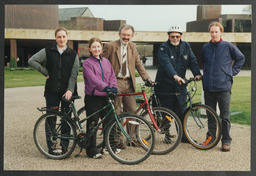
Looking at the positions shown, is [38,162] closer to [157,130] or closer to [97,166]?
[97,166]

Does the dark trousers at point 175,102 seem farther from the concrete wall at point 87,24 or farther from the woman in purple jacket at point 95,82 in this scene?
the concrete wall at point 87,24

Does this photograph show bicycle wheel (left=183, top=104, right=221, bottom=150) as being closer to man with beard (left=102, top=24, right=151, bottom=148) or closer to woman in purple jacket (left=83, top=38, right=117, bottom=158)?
man with beard (left=102, top=24, right=151, bottom=148)

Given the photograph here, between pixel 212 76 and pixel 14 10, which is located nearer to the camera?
pixel 212 76

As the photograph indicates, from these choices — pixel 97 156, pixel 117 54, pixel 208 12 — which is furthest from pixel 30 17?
pixel 97 156

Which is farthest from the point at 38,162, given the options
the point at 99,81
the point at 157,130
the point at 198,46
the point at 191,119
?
the point at 198,46

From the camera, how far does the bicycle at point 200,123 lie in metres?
4.57

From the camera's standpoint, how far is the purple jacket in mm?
4001

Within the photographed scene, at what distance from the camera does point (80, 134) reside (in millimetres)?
4160

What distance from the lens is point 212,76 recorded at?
4535 mm

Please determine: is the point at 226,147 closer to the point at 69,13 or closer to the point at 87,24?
the point at 87,24

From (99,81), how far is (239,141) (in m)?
2.80

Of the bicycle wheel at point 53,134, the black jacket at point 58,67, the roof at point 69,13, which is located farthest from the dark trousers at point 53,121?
the roof at point 69,13

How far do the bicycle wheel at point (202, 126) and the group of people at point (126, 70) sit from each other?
19cm

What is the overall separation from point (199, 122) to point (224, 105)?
48 cm
